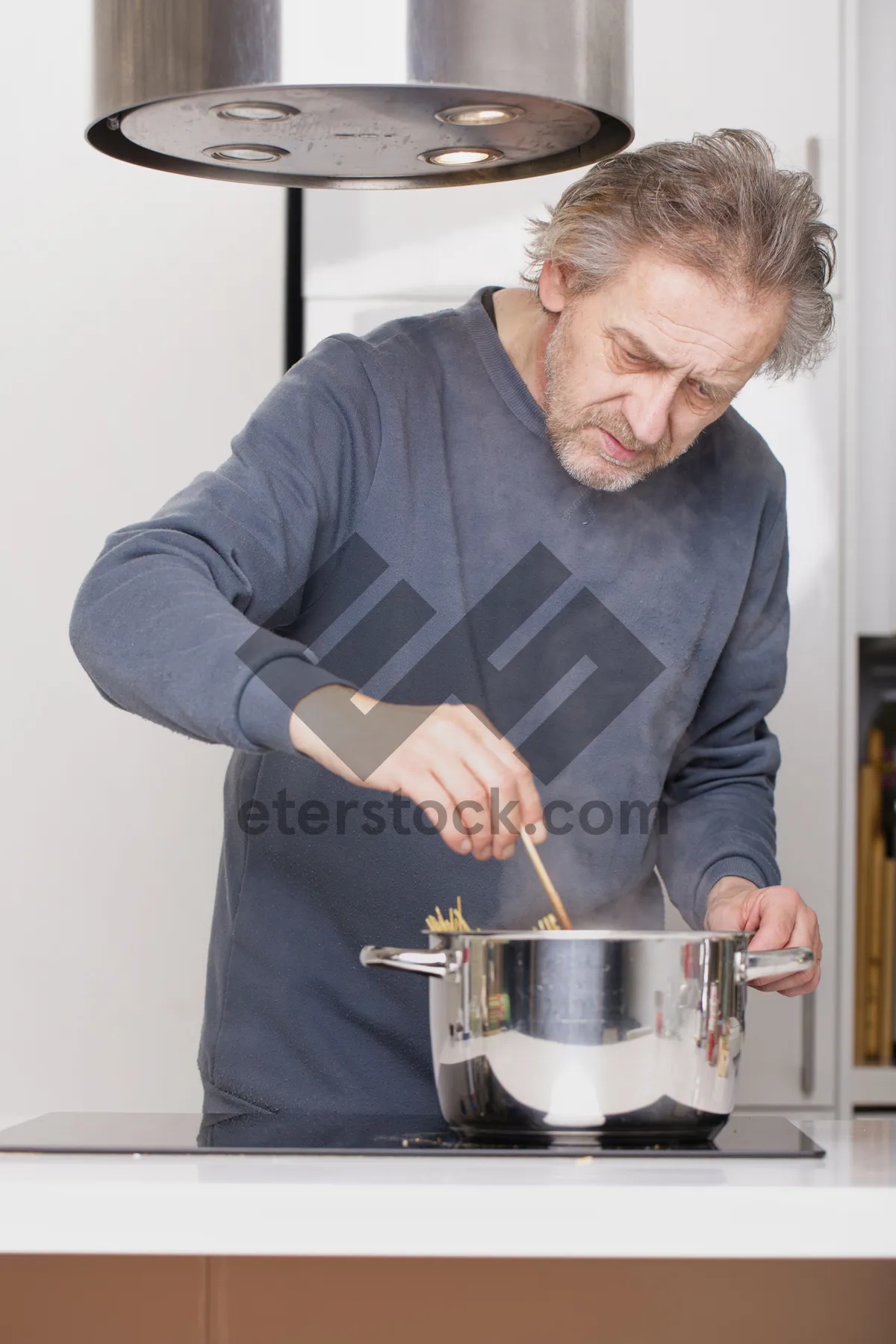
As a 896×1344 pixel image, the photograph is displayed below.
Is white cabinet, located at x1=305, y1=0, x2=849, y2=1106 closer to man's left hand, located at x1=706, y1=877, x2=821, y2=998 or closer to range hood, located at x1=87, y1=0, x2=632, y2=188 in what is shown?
man's left hand, located at x1=706, y1=877, x2=821, y2=998

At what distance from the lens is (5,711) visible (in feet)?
6.22

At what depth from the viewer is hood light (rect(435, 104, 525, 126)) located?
932 mm

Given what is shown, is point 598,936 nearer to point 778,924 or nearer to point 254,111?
point 778,924

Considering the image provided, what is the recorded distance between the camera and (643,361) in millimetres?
1231

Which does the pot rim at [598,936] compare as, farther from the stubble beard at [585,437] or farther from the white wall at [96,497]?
the white wall at [96,497]

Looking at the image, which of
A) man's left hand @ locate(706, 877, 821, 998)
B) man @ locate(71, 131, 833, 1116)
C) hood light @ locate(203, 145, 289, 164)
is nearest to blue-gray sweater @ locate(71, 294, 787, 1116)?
man @ locate(71, 131, 833, 1116)

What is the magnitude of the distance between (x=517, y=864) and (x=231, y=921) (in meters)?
0.26

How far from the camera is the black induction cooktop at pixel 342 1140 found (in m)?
0.83

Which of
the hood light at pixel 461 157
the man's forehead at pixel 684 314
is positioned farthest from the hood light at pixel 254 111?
the man's forehead at pixel 684 314

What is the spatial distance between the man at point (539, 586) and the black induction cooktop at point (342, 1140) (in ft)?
0.86

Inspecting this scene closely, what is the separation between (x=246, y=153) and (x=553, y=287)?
37cm

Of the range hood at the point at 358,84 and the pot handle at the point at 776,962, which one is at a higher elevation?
the range hood at the point at 358,84

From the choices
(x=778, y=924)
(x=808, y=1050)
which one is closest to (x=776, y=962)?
(x=778, y=924)

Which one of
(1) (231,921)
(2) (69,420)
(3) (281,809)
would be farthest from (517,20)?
(2) (69,420)
